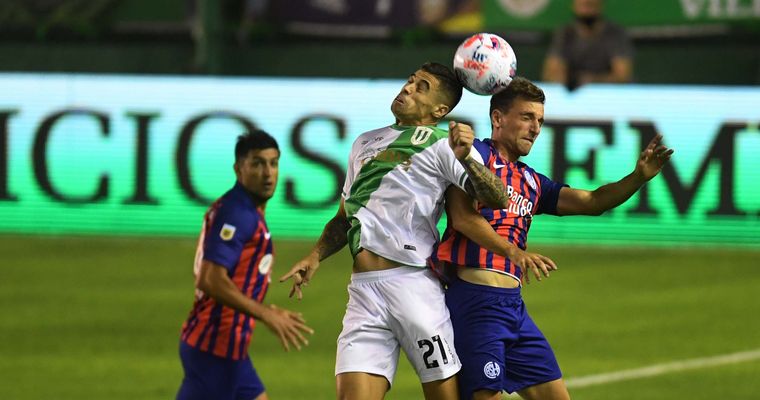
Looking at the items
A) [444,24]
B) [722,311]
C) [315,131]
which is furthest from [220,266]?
[444,24]

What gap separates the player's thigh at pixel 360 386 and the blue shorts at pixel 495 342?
1.25ft

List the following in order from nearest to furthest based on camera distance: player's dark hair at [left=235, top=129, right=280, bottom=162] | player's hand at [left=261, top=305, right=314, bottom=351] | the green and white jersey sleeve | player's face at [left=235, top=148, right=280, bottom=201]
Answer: the green and white jersey sleeve
player's hand at [left=261, top=305, right=314, bottom=351]
player's face at [left=235, top=148, right=280, bottom=201]
player's dark hair at [left=235, top=129, right=280, bottom=162]

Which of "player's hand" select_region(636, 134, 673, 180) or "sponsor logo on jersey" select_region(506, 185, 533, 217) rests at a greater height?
"player's hand" select_region(636, 134, 673, 180)

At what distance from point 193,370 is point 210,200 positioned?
839cm

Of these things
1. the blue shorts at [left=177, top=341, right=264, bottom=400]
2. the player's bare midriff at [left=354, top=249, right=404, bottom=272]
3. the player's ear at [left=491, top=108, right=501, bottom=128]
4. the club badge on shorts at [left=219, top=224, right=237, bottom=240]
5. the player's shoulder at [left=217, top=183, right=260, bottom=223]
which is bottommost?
the blue shorts at [left=177, top=341, right=264, bottom=400]

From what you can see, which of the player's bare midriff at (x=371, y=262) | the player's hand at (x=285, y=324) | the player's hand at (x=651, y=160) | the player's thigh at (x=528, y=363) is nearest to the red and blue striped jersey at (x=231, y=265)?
the player's hand at (x=285, y=324)

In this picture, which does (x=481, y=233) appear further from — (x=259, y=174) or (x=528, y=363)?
(x=259, y=174)

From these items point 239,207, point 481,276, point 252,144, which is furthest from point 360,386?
point 252,144

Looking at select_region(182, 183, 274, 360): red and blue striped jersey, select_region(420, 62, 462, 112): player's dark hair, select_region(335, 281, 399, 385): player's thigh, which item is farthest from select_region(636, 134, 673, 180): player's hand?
select_region(182, 183, 274, 360): red and blue striped jersey

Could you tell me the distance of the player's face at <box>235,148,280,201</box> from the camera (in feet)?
25.5

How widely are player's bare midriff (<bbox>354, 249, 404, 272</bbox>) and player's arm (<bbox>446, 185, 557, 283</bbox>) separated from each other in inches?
13.2

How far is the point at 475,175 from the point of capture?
20.6 feet

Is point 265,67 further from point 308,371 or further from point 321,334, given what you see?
point 308,371

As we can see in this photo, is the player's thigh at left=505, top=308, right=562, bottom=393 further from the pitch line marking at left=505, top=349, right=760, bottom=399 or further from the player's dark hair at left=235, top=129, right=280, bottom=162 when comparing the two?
the pitch line marking at left=505, top=349, right=760, bottom=399
